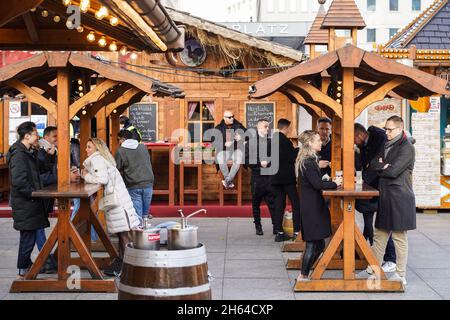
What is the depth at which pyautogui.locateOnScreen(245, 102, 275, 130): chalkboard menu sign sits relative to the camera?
15.7 m

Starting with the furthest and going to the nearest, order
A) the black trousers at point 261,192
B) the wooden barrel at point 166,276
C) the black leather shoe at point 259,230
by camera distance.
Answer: the black leather shoe at point 259,230 → the black trousers at point 261,192 → the wooden barrel at point 166,276

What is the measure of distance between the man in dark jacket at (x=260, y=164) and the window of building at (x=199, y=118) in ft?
10.5

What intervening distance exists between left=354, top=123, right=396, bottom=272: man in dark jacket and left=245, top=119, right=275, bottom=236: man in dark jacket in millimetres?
2196

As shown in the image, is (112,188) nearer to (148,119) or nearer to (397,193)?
(397,193)

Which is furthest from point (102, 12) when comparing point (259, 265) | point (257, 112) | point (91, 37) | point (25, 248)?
point (257, 112)

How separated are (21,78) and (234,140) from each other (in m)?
5.58

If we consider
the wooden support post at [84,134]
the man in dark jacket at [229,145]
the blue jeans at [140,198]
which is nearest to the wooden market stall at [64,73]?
the wooden support post at [84,134]

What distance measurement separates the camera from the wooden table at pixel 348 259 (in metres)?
8.40

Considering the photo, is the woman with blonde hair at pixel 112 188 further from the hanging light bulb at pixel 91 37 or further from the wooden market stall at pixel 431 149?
the wooden market stall at pixel 431 149

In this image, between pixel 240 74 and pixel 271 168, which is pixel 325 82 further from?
pixel 240 74

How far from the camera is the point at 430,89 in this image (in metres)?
8.30

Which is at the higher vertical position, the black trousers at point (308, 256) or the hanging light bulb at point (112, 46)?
the hanging light bulb at point (112, 46)

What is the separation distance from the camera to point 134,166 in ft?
36.2

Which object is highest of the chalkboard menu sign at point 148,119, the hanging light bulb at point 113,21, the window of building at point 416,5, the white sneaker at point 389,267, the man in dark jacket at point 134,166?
the window of building at point 416,5
